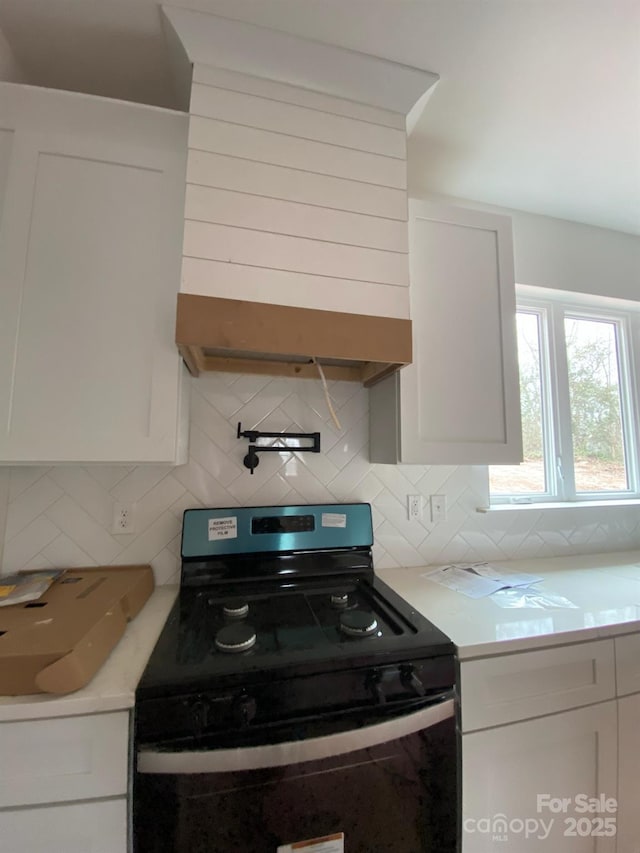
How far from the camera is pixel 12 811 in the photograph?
675 millimetres

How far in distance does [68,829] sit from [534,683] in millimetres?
1091

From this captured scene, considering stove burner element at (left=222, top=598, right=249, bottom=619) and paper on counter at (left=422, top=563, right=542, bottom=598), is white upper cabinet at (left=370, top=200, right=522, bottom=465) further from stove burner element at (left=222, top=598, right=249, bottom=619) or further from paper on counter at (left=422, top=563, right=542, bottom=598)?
stove burner element at (left=222, top=598, right=249, bottom=619)

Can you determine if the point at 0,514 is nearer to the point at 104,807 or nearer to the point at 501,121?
the point at 104,807

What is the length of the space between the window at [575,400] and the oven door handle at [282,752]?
120 centimetres

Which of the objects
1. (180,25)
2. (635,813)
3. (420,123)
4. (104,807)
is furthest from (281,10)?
(635,813)

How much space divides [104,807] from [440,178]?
2.34 meters

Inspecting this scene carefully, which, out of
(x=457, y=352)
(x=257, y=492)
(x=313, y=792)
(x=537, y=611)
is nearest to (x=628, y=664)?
(x=537, y=611)

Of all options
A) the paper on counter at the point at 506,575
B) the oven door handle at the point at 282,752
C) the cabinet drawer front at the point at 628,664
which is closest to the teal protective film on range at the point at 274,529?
the paper on counter at the point at 506,575

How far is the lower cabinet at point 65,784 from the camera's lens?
2.22 ft

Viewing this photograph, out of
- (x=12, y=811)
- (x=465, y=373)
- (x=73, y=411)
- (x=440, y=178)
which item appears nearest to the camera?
(x=12, y=811)

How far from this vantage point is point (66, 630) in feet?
2.59

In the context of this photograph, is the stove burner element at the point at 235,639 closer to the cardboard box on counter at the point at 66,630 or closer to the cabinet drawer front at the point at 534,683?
the cardboard box on counter at the point at 66,630

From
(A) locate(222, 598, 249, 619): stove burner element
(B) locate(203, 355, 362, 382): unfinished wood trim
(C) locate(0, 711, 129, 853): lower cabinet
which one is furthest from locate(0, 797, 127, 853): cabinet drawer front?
(B) locate(203, 355, 362, 382): unfinished wood trim

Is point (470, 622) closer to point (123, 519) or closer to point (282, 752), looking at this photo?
point (282, 752)
